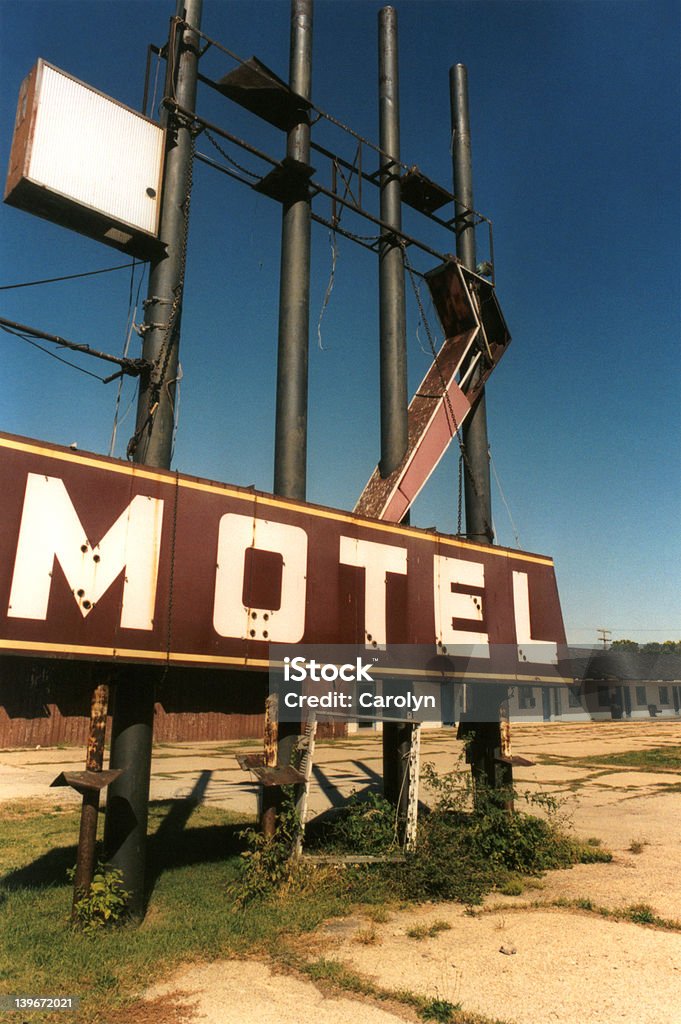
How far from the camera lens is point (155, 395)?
926 centimetres

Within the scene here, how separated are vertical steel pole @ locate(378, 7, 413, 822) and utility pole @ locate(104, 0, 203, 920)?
175 inches

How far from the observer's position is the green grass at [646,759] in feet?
86.8

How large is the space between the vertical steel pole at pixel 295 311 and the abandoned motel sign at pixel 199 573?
158 centimetres

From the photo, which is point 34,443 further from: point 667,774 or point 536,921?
point 667,774

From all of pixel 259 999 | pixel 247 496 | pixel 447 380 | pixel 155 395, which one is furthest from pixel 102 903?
pixel 447 380

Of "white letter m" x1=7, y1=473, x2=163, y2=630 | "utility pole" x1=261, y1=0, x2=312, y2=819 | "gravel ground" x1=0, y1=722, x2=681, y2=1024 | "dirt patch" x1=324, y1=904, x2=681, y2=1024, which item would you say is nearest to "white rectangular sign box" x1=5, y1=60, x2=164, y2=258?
"utility pole" x1=261, y1=0, x2=312, y2=819

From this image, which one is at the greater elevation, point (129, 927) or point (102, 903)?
point (102, 903)

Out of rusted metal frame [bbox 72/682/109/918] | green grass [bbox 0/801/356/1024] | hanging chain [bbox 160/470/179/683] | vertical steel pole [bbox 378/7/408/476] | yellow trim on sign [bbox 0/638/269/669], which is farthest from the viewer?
vertical steel pole [bbox 378/7/408/476]

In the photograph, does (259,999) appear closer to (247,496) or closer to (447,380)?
(247,496)

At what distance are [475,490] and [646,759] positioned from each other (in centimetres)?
2140

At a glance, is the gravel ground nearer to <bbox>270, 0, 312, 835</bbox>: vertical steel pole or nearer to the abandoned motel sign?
the abandoned motel sign

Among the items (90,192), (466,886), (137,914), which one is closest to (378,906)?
(466,886)

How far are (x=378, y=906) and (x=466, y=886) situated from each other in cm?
145

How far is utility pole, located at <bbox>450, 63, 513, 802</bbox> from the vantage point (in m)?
11.9
